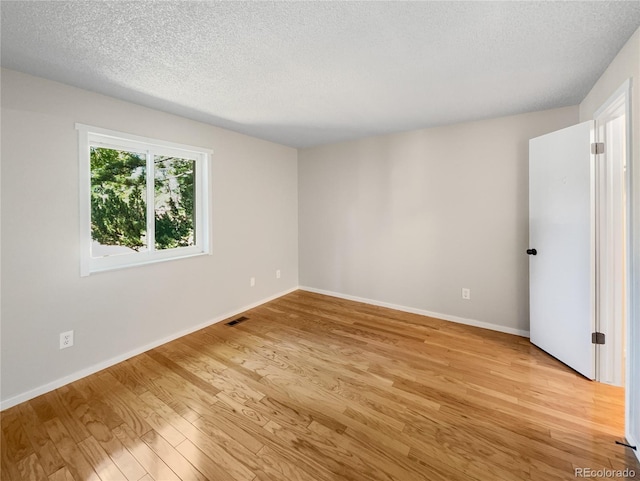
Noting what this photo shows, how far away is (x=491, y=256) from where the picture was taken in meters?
3.03

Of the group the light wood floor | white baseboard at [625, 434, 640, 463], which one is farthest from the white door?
white baseboard at [625, 434, 640, 463]

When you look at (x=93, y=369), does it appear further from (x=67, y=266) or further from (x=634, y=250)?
(x=634, y=250)

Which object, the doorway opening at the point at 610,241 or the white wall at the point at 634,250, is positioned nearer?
the white wall at the point at 634,250

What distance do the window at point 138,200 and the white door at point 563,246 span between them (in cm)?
341

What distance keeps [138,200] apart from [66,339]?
1.30 meters

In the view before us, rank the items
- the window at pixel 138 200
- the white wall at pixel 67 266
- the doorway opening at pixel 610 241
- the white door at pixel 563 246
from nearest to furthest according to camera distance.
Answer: the white wall at pixel 67 266, the doorway opening at pixel 610 241, the white door at pixel 563 246, the window at pixel 138 200

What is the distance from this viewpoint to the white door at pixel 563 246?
2096mm

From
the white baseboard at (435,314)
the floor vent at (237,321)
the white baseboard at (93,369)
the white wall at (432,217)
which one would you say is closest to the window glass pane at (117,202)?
the white baseboard at (93,369)

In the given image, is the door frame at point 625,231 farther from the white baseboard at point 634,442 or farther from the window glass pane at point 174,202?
the window glass pane at point 174,202

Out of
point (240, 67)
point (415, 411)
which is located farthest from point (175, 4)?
point (415, 411)

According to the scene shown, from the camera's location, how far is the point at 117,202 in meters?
2.50

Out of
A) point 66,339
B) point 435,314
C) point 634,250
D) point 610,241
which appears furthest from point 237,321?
point 610,241

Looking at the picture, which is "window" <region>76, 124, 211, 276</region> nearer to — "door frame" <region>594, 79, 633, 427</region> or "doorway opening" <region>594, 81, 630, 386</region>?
"door frame" <region>594, 79, 633, 427</region>

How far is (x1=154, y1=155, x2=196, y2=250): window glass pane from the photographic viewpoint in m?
2.84
